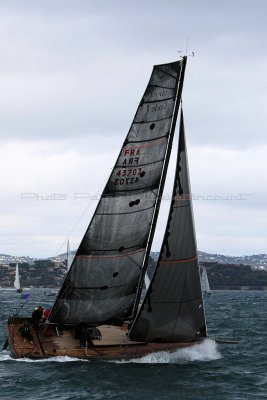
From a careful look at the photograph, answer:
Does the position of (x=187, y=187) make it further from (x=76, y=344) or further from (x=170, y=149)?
(x=76, y=344)

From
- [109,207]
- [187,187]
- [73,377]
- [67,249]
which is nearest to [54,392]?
[73,377]

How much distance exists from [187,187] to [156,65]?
15.4ft

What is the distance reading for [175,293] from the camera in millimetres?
21250

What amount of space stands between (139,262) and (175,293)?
1.71 m

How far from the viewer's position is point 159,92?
21.9m

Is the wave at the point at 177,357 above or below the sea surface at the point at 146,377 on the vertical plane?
above

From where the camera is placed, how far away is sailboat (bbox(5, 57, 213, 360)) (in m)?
21.2

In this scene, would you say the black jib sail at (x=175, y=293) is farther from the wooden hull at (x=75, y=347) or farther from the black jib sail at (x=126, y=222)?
the black jib sail at (x=126, y=222)

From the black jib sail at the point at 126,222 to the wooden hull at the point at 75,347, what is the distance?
2.52ft

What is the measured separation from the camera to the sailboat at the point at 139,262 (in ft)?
69.6

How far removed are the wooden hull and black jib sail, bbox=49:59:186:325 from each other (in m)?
0.77

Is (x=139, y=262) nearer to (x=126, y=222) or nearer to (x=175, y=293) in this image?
(x=126, y=222)

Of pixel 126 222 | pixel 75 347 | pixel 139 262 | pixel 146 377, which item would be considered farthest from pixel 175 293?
pixel 75 347

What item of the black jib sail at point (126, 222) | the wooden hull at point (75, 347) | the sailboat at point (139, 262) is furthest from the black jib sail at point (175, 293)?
the black jib sail at point (126, 222)
